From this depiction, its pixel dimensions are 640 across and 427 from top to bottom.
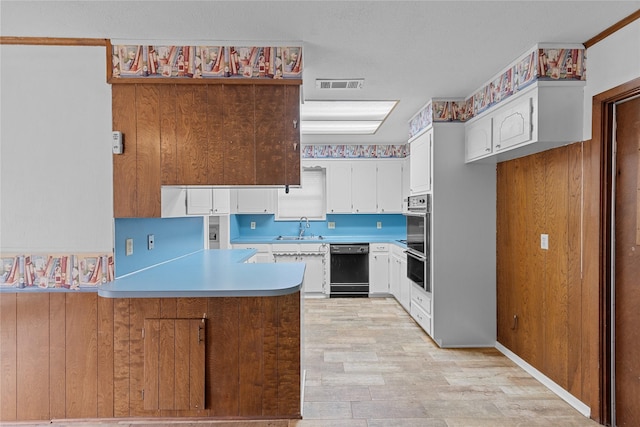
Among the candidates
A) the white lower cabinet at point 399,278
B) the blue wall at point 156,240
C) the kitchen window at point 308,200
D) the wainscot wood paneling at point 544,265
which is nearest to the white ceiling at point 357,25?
the wainscot wood paneling at point 544,265

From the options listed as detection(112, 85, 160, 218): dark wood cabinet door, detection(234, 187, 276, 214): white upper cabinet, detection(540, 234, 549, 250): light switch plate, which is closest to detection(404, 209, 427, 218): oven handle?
detection(540, 234, 549, 250): light switch plate

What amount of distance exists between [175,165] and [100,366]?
140cm

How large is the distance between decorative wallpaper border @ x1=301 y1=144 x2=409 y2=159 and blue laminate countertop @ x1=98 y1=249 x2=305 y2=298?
3.29m

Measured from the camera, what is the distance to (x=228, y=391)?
2.36 meters

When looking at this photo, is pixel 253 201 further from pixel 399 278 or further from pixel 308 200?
pixel 399 278

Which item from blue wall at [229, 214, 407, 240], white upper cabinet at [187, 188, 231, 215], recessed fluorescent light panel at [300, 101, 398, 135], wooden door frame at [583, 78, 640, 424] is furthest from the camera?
blue wall at [229, 214, 407, 240]

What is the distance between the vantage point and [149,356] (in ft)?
7.70

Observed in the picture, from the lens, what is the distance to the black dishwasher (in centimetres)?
582

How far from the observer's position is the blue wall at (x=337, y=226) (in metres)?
6.45

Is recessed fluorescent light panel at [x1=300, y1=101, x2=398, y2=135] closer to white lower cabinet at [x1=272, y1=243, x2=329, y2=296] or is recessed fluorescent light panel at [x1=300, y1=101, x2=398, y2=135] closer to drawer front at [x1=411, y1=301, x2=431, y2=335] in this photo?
white lower cabinet at [x1=272, y1=243, x2=329, y2=296]

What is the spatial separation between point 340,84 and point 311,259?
3118mm

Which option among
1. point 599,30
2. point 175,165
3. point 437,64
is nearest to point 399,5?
point 437,64

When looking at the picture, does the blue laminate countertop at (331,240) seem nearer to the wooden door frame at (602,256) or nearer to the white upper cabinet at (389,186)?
the white upper cabinet at (389,186)

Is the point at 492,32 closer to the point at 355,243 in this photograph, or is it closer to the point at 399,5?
the point at 399,5
